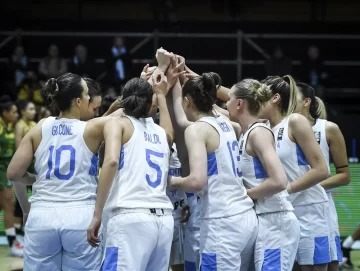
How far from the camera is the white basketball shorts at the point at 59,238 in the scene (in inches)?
192

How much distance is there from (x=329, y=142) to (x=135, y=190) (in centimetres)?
225

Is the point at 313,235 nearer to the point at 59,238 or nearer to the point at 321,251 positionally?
the point at 321,251

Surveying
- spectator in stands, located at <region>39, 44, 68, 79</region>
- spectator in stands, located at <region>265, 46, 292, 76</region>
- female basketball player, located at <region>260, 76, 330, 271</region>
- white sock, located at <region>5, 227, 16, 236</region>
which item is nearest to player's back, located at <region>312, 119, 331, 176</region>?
female basketball player, located at <region>260, 76, 330, 271</region>

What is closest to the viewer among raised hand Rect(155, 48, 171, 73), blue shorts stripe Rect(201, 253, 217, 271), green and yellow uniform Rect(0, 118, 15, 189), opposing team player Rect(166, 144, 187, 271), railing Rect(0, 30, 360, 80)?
blue shorts stripe Rect(201, 253, 217, 271)

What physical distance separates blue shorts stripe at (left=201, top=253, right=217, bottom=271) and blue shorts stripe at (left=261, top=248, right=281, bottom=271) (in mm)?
334

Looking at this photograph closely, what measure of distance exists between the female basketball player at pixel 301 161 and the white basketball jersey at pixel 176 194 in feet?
2.41

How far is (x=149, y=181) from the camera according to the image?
15.3 feet

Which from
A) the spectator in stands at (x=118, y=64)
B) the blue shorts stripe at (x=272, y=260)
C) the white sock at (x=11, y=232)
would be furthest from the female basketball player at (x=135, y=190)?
the spectator in stands at (x=118, y=64)

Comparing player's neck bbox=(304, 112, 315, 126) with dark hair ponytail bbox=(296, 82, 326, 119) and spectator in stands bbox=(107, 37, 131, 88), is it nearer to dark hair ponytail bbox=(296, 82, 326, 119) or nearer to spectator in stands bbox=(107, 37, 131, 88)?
dark hair ponytail bbox=(296, 82, 326, 119)

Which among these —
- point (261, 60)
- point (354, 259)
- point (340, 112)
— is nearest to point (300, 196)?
point (354, 259)

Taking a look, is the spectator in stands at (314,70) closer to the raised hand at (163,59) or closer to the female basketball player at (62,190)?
the raised hand at (163,59)

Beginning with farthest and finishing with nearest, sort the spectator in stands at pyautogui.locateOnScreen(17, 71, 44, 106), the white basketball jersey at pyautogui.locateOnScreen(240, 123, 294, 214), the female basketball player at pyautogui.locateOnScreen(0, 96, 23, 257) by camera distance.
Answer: the spectator in stands at pyautogui.locateOnScreen(17, 71, 44, 106)
the female basketball player at pyautogui.locateOnScreen(0, 96, 23, 257)
the white basketball jersey at pyautogui.locateOnScreen(240, 123, 294, 214)

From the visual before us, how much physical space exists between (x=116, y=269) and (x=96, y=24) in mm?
12827

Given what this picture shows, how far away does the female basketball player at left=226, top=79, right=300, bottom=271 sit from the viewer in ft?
15.9
